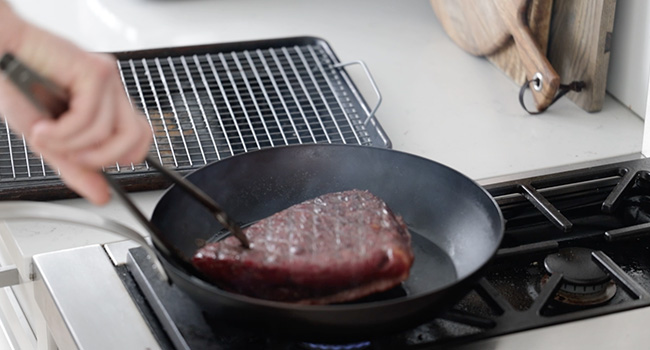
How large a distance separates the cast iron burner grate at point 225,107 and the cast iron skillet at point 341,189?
0.67ft

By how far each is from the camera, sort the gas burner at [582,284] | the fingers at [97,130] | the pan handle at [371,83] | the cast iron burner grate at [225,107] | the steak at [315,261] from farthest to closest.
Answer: the pan handle at [371,83] < the cast iron burner grate at [225,107] < the gas burner at [582,284] < the steak at [315,261] < the fingers at [97,130]

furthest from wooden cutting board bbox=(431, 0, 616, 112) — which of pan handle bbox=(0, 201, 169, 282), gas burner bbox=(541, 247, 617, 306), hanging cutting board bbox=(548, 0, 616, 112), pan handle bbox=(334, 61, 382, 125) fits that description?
pan handle bbox=(0, 201, 169, 282)

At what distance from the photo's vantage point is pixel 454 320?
2.69 feet

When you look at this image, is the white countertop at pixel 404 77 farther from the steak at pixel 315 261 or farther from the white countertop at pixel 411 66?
the steak at pixel 315 261

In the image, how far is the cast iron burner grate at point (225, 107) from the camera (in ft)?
3.80

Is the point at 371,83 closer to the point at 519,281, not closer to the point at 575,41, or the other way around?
the point at 575,41

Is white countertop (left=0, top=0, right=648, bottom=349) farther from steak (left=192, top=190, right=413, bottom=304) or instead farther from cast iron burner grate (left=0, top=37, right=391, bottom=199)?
steak (left=192, top=190, right=413, bottom=304)

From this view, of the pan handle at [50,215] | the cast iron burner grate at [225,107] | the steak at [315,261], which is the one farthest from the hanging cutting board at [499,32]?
the pan handle at [50,215]

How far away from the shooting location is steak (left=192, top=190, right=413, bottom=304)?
0.75m

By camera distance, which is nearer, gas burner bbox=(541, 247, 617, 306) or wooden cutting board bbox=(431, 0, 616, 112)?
gas burner bbox=(541, 247, 617, 306)

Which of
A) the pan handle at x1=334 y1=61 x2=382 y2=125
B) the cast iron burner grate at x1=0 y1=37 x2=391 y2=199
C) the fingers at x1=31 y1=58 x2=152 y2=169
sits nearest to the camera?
the fingers at x1=31 y1=58 x2=152 y2=169

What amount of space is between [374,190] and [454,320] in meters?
0.22

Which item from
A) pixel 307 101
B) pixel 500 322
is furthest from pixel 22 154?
pixel 500 322

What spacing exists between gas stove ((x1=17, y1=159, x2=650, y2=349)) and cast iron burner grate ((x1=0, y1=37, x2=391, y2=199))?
20cm
